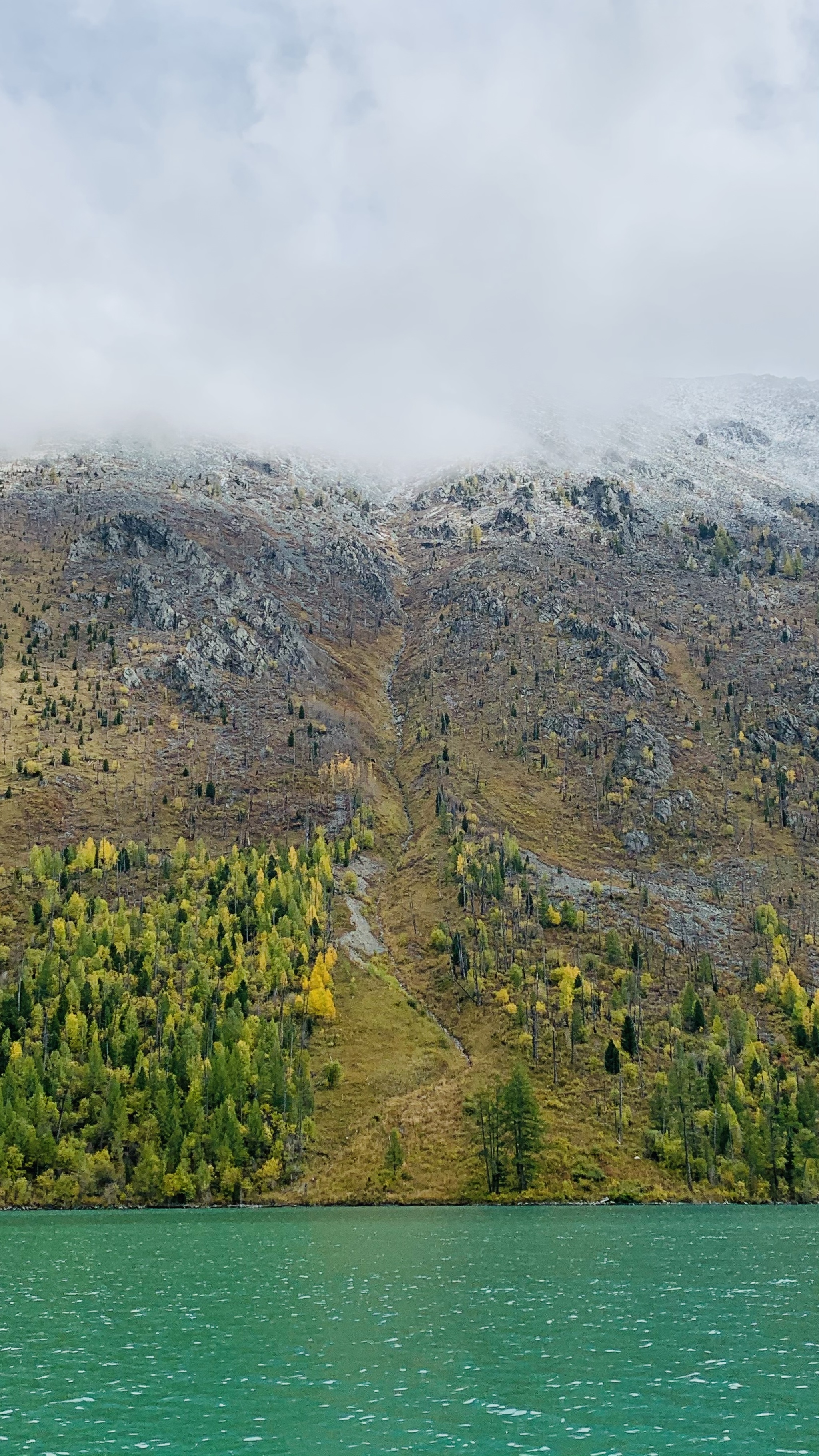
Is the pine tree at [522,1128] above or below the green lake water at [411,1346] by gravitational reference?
above

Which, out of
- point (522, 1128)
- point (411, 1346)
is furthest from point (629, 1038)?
point (411, 1346)

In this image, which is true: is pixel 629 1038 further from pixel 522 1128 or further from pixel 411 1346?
pixel 411 1346

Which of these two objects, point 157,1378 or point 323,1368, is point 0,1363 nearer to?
point 157,1378

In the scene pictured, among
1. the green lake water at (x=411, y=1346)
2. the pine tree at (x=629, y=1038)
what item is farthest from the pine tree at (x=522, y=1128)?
the green lake water at (x=411, y=1346)

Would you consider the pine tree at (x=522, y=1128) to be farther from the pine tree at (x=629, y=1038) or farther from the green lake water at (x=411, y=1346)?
the green lake water at (x=411, y=1346)

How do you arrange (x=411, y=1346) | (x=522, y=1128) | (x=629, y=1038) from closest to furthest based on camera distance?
(x=411, y=1346) < (x=522, y=1128) < (x=629, y=1038)

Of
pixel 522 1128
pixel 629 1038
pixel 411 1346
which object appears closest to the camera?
pixel 411 1346

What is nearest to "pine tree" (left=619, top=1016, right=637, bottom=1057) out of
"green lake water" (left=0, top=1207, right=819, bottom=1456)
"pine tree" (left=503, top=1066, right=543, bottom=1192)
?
"pine tree" (left=503, top=1066, right=543, bottom=1192)

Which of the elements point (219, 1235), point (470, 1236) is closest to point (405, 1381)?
point (470, 1236)
